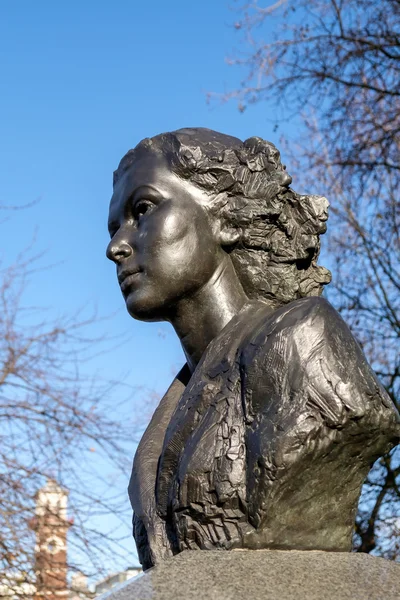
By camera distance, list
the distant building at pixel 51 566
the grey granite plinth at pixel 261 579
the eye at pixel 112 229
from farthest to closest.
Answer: the distant building at pixel 51 566 < the eye at pixel 112 229 < the grey granite plinth at pixel 261 579

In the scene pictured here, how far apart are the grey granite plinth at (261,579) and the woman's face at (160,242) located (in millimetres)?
1107

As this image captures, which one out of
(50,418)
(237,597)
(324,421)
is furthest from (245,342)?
(50,418)

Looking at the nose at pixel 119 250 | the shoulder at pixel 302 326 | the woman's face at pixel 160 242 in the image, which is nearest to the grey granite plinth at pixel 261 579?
the shoulder at pixel 302 326

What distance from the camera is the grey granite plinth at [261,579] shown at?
2629 millimetres

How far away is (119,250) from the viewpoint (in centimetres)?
374

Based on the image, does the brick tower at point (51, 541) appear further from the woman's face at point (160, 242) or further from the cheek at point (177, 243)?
the cheek at point (177, 243)

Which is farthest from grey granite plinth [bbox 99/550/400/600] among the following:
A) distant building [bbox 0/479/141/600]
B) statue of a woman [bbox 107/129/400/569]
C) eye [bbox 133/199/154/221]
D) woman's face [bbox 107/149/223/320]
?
distant building [bbox 0/479/141/600]

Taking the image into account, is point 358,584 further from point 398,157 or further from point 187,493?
point 398,157

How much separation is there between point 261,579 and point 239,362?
2.85 ft

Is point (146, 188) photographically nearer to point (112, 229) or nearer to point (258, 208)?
point (112, 229)

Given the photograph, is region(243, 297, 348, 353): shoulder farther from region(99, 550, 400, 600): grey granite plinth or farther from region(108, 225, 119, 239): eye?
region(108, 225, 119, 239): eye

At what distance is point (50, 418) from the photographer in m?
7.64

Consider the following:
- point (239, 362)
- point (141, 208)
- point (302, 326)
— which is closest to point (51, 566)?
point (141, 208)

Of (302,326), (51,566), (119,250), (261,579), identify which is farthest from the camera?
(51,566)
